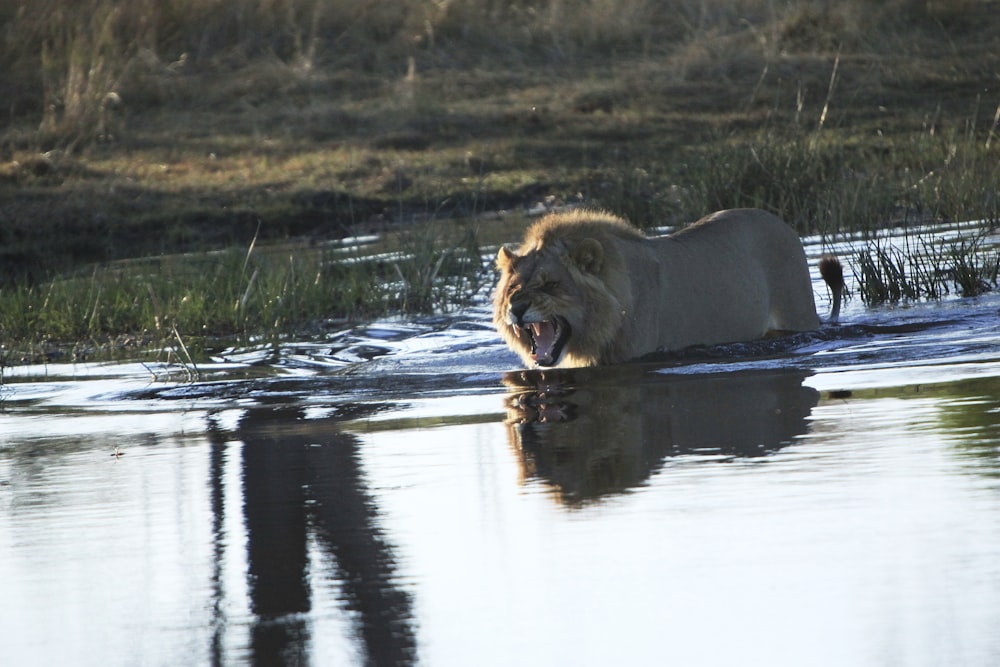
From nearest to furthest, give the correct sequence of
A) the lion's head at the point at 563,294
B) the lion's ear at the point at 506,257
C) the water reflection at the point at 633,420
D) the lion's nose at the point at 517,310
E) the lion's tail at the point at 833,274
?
1. the water reflection at the point at 633,420
2. the lion's nose at the point at 517,310
3. the lion's head at the point at 563,294
4. the lion's ear at the point at 506,257
5. the lion's tail at the point at 833,274

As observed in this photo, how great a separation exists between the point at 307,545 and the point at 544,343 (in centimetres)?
365

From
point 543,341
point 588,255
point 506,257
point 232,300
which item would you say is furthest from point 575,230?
point 232,300

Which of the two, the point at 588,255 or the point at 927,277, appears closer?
the point at 588,255

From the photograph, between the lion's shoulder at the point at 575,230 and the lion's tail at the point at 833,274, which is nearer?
the lion's shoulder at the point at 575,230

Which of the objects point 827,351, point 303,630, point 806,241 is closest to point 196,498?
point 303,630

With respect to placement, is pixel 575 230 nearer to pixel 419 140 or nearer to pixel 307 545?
pixel 307 545

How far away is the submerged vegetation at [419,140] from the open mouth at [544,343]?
7.58 ft

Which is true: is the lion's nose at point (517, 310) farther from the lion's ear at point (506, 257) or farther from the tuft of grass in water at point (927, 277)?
the tuft of grass in water at point (927, 277)

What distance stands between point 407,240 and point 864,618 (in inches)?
349

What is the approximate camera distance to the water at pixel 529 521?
11.7ft

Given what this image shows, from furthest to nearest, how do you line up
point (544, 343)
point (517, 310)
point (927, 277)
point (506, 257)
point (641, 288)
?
point (927, 277) → point (641, 288) → point (544, 343) → point (506, 257) → point (517, 310)

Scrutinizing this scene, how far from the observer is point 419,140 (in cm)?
2105

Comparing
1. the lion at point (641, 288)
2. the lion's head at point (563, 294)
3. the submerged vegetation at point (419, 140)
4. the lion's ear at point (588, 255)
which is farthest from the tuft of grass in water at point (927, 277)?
the lion's ear at point (588, 255)

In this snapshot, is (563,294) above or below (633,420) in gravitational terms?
above
